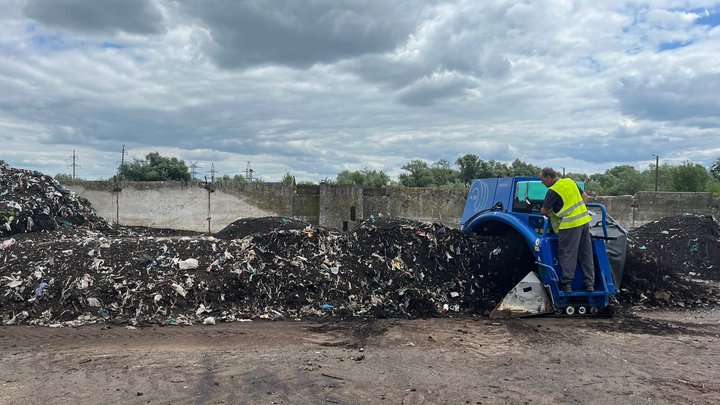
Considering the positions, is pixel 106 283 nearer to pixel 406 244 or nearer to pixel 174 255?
pixel 174 255

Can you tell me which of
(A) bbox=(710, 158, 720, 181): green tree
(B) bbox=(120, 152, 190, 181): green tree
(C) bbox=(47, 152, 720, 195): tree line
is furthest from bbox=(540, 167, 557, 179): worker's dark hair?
(A) bbox=(710, 158, 720, 181): green tree

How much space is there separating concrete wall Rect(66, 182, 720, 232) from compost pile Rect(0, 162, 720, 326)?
5.07 m

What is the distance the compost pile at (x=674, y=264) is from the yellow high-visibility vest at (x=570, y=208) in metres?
1.85

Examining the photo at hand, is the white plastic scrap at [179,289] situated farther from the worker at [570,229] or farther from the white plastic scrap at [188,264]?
the worker at [570,229]

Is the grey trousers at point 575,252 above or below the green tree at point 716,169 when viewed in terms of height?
below

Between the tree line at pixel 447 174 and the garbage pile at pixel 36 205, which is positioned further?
the tree line at pixel 447 174

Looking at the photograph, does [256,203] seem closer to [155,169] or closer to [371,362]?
[371,362]

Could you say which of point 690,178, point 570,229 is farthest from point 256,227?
point 690,178

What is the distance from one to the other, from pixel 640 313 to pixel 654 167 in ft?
112

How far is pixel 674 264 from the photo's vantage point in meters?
10.3

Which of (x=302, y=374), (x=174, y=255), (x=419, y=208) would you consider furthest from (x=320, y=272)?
(x=419, y=208)

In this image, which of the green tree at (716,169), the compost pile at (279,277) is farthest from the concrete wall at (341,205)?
the green tree at (716,169)

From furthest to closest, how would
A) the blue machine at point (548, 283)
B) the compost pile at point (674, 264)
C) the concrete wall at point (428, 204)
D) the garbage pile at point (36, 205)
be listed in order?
the concrete wall at point (428, 204), the garbage pile at point (36, 205), the compost pile at point (674, 264), the blue machine at point (548, 283)

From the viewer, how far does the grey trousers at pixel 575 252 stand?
5988mm
